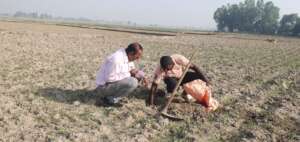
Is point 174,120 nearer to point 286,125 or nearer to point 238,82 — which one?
point 286,125

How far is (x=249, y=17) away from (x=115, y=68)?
376ft

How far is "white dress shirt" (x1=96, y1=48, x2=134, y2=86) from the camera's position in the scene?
709cm

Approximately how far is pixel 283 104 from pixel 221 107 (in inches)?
61.2

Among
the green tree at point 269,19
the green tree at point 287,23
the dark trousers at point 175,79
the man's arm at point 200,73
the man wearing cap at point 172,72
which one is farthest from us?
the green tree at point 269,19

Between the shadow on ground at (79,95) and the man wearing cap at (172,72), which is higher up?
the man wearing cap at (172,72)

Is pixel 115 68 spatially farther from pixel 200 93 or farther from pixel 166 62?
pixel 200 93

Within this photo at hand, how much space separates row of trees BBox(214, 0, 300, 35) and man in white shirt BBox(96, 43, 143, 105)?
105 metres

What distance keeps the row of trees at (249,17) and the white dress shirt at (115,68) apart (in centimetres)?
10511

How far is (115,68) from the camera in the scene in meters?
7.16

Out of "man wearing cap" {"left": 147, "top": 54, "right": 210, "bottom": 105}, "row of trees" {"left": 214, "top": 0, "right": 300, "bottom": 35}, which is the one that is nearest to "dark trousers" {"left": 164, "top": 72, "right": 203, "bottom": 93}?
"man wearing cap" {"left": 147, "top": 54, "right": 210, "bottom": 105}

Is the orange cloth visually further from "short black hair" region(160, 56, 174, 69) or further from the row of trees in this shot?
the row of trees

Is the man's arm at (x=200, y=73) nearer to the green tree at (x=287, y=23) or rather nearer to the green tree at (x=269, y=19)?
the green tree at (x=287, y=23)

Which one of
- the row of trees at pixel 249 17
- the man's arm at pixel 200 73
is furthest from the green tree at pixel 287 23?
the man's arm at pixel 200 73

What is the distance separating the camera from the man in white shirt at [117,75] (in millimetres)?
7062
